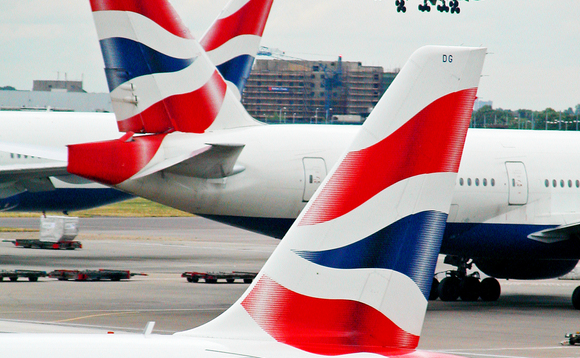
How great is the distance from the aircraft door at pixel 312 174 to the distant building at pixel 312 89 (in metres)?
106

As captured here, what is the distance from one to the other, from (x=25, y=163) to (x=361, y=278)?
28125 mm

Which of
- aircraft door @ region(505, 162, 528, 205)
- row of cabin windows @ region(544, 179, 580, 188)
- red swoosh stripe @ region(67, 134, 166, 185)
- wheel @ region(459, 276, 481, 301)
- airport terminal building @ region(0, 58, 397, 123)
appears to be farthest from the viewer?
airport terminal building @ region(0, 58, 397, 123)

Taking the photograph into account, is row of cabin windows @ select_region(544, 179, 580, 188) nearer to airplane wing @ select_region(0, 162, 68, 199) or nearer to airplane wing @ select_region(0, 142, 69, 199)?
airplane wing @ select_region(0, 142, 69, 199)

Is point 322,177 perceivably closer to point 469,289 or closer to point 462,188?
point 462,188

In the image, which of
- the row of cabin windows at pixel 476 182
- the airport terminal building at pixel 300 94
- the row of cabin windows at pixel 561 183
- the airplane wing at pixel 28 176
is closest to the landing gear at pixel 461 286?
the row of cabin windows at pixel 476 182

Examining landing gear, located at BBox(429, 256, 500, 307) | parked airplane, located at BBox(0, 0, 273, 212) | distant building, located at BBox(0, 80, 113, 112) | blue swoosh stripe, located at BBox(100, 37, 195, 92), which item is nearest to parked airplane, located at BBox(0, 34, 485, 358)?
blue swoosh stripe, located at BBox(100, 37, 195, 92)

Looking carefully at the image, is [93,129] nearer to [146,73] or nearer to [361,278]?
[146,73]

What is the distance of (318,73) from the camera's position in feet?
478

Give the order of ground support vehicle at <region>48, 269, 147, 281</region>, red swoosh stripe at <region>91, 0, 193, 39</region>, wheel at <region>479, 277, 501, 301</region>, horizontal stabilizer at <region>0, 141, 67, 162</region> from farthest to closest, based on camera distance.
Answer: ground support vehicle at <region>48, 269, 147, 281</region>, wheel at <region>479, 277, 501, 301</region>, horizontal stabilizer at <region>0, 141, 67, 162</region>, red swoosh stripe at <region>91, 0, 193, 39</region>

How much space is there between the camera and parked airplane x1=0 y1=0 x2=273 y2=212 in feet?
101

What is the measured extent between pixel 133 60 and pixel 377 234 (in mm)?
13716

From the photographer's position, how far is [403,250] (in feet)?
24.8

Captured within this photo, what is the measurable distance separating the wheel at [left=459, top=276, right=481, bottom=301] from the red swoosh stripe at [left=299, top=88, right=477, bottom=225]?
1786 centimetres

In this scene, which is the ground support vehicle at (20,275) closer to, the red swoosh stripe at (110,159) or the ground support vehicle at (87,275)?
the ground support vehicle at (87,275)
